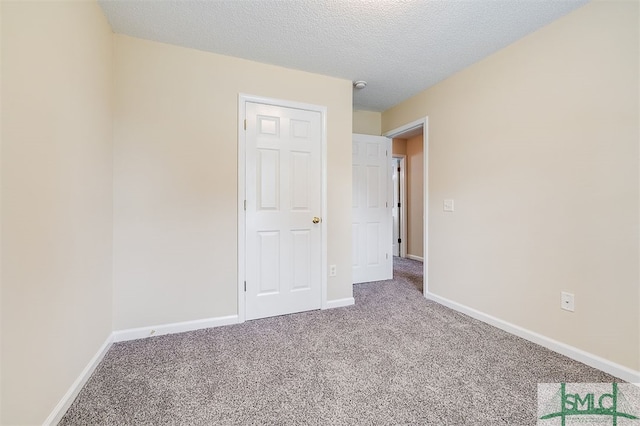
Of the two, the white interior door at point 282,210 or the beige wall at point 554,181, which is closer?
the beige wall at point 554,181

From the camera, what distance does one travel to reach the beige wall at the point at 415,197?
4973 millimetres

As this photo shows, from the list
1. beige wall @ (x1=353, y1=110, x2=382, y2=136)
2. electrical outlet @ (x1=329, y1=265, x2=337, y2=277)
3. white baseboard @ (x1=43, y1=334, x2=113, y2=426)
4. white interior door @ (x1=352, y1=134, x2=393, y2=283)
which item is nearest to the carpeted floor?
white baseboard @ (x1=43, y1=334, x2=113, y2=426)

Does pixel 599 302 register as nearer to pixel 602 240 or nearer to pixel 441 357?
pixel 602 240

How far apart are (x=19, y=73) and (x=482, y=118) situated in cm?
300

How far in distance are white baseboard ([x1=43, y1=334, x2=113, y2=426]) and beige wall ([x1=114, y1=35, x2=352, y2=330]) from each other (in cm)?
29

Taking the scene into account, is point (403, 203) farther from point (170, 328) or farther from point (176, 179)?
point (170, 328)

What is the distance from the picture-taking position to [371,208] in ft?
12.1

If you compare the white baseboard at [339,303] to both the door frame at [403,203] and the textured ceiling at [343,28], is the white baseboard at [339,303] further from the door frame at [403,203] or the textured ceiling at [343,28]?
the door frame at [403,203]

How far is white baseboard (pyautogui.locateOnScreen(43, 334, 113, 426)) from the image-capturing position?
4.05 ft

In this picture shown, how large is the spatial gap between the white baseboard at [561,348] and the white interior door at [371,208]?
122 centimetres

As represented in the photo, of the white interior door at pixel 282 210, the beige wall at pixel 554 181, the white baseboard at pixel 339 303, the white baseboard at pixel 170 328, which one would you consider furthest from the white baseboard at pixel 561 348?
the white baseboard at pixel 170 328

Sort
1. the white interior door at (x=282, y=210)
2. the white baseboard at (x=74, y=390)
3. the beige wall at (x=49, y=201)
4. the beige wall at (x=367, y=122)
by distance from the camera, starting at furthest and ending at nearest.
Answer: the beige wall at (x=367, y=122)
the white interior door at (x=282, y=210)
the white baseboard at (x=74, y=390)
the beige wall at (x=49, y=201)

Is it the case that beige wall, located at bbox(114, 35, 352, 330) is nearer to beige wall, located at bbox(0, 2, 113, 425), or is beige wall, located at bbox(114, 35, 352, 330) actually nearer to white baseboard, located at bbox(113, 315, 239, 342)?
white baseboard, located at bbox(113, 315, 239, 342)

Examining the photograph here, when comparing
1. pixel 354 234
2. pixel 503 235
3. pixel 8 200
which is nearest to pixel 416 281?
pixel 354 234
